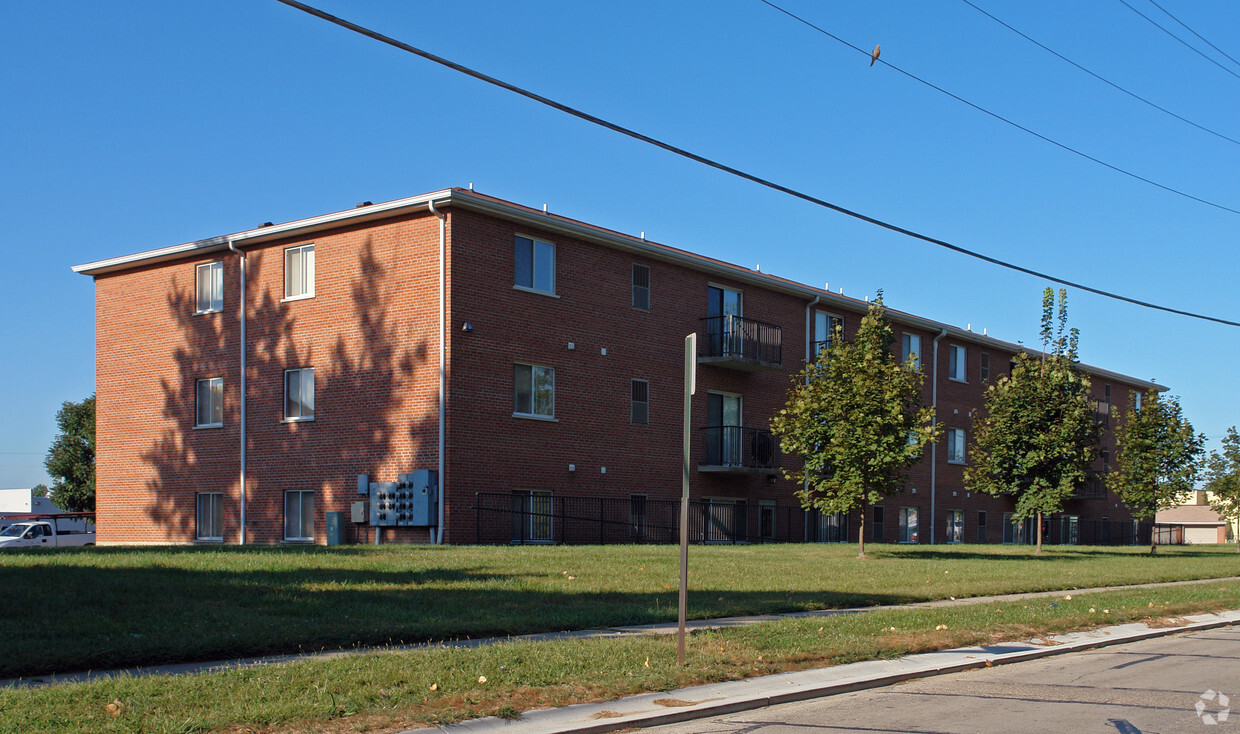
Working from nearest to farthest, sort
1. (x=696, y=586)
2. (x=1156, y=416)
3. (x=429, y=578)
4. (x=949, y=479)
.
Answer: (x=429, y=578) < (x=696, y=586) < (x=1156, y=416) < (x=949, y=479)

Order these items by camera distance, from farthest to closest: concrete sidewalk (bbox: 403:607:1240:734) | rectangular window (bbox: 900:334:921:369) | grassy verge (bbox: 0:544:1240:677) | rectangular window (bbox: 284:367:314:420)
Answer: rectangular window (bbox: 900:334:921:369), rectangular window (bbox: 284:367:314:420), grassy verge (bbox: 0:544:1240:677), concrete sidewalk (bbox: 403:607:1240:734)

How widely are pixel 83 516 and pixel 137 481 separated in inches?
583

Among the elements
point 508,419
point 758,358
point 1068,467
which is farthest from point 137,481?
point 1068,467

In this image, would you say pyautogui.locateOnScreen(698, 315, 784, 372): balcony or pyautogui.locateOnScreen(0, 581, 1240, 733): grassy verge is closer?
pyautogui.locateOnScreen(0, 581, 1240, 733): grassy verge

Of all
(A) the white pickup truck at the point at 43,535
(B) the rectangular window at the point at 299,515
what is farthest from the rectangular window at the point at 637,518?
(A) the white pickup truck at the point at 43,535

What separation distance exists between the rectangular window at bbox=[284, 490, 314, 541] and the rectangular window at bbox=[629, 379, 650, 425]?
8.73m

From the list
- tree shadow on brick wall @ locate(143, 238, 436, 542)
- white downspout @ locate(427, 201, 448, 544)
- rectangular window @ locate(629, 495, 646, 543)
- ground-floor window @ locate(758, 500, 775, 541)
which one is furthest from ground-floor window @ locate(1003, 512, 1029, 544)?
tree shadow on brick wall @ locate(143, 238, 436, 542)

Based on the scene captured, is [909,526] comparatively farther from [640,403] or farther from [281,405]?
[281,405]

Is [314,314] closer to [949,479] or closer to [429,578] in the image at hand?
[429,578]

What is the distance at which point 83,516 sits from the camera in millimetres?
44531

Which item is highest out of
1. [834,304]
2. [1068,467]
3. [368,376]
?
[834,304]

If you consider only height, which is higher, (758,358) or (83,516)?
(758,358)

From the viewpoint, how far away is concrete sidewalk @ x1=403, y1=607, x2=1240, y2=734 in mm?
7691

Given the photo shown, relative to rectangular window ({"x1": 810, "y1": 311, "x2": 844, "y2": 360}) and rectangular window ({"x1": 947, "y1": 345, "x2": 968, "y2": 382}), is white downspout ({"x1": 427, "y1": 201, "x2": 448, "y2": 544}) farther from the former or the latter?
rectangular window ({"x1": 947, "y1": 345, "x2": 968, "y2": 382})
